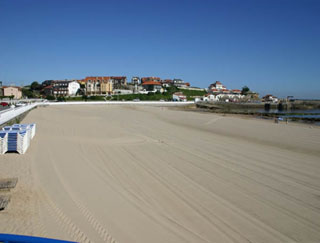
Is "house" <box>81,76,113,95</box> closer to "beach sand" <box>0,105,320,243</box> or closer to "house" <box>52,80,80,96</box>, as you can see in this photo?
"house" <box>52,80,80,96</box>

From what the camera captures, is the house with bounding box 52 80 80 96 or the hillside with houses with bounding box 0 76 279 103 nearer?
the hillside with houses with bounding box 0 76 279 103

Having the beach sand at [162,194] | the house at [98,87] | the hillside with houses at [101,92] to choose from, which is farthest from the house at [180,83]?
the beach sand at [162,194]

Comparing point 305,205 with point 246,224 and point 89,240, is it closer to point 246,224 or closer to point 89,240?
point 246,224

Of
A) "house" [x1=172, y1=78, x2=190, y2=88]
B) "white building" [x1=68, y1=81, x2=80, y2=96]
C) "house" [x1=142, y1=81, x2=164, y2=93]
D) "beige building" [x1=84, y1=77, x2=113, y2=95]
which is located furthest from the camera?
A: "house" [x1=172, y1=78, x2=190, y2=88]

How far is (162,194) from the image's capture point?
5.79 metres

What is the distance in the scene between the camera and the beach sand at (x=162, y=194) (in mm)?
4184

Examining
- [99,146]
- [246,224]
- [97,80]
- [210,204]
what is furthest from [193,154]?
[97,80]

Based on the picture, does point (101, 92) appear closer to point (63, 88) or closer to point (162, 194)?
point (63, 88)

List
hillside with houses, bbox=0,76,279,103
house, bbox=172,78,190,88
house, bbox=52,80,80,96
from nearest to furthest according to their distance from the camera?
hillside with houses, bbox=0,76,279,103 < house, bbox=52,80,80,96 < house, bbox=172,78,190,88

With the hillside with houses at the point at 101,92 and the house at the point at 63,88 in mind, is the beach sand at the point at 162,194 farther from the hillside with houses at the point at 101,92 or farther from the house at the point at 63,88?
the house at the point at 63,88

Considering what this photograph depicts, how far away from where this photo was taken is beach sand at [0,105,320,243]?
418 centimetres

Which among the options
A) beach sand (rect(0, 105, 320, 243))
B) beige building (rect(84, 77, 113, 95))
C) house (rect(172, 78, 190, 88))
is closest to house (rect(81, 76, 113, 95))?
beige building (rect(84, 77, 113, 95))

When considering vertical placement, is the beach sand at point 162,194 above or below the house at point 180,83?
below

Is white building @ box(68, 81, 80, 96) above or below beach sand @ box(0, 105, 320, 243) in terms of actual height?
above
